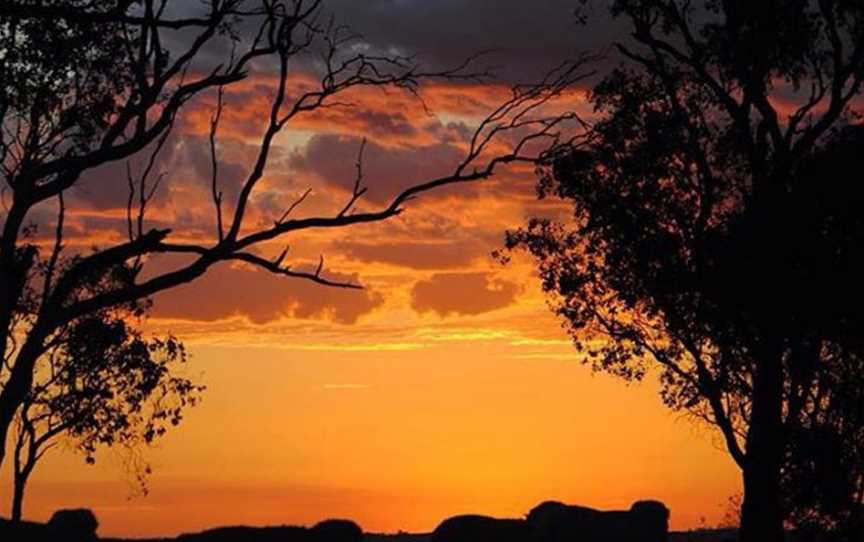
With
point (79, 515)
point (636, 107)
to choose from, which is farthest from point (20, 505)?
point (636, 107)

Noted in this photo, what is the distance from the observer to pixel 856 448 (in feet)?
127

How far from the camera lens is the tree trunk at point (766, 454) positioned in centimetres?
3616

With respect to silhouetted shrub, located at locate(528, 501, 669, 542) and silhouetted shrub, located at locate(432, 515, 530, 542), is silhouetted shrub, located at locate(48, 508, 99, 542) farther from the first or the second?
silhouetted shrub, located at locate(528, 501, 669, 542)

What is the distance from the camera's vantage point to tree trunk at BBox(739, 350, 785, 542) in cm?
3616

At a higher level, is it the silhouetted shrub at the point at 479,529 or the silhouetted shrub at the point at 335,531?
the silhouetted shrub at the point at 479,529

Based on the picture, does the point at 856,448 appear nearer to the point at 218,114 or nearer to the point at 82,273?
the point at 218,114

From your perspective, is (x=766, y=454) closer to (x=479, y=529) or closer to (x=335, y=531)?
(x=335, y=531)

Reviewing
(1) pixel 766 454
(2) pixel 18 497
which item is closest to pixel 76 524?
(2) pixel 18 497

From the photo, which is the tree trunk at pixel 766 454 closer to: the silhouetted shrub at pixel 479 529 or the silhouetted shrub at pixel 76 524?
the silhouetted shrub at pixel 479 529

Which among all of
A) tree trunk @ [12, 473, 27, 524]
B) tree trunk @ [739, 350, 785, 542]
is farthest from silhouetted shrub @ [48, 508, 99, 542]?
tree trunk @ [739, 350, 785, 542]

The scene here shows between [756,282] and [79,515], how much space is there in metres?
31.2

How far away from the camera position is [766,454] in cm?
3634

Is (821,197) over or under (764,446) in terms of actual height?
over

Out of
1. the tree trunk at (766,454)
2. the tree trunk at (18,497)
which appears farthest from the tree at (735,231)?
the tree trunk at (18,497)
